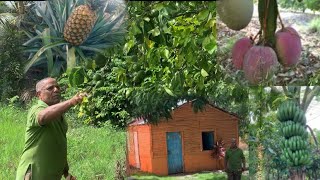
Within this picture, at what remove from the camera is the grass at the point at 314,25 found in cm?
117

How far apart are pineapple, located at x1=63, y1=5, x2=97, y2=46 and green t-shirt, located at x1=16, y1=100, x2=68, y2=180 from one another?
18 centimetres

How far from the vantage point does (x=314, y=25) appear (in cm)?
118

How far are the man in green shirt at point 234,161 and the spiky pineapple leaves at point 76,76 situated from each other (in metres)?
0.44

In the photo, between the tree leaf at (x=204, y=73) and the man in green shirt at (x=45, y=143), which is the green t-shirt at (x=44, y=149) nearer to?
the man in green shirt at (x=45, y=143)

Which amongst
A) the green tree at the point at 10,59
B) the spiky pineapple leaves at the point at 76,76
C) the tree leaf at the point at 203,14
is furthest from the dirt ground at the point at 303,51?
the green tree at the point at 10,59

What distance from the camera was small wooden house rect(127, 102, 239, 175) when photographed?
1579 mm

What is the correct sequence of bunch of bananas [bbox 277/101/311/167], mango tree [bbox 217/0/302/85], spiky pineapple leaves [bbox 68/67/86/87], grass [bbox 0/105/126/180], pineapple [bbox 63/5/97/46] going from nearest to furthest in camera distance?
mango tree [bbox 217/0/302/85], bunch of bananas [bbox 277/101/311/167], pineapple [bbox 63/5/97/46], spiky pineapple leaves [bbox 68/67/86/87], grass [bbox 0/105/126/180]

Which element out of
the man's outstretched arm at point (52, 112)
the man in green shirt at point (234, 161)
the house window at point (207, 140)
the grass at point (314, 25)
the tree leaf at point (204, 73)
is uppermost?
the grass at point (314, 25)

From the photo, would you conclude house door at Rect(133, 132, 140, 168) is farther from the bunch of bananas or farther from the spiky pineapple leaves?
the bunch of bananas

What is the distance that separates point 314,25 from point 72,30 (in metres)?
0.64

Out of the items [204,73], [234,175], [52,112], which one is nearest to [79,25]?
[52,112]

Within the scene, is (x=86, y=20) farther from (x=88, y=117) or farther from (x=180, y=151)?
(x=88, y=117)

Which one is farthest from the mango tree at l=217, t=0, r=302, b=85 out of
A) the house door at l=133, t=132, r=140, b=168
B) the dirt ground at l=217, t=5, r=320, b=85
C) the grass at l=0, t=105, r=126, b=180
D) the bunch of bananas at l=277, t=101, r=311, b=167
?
the grass at l=0, t=105, r=126, b=180

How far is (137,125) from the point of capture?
1699 mm
